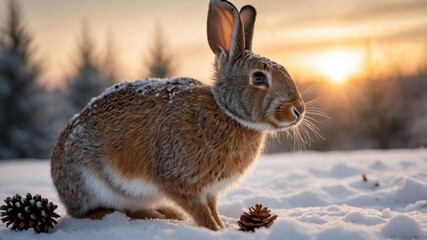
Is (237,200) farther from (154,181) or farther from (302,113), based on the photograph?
(302,113)

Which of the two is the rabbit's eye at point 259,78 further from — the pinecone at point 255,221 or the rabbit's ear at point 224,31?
the pinecone at point 255,221

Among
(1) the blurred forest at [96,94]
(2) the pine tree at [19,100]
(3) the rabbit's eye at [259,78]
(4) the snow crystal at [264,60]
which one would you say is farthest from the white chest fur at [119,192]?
(2) the pine tree at [19,100]

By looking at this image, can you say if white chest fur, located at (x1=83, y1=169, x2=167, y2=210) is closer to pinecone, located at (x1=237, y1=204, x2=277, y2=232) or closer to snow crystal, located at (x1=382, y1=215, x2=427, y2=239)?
pinecone, located at (x1=237, y1=204, x2=277, y2=232)

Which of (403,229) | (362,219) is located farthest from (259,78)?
(403,229)

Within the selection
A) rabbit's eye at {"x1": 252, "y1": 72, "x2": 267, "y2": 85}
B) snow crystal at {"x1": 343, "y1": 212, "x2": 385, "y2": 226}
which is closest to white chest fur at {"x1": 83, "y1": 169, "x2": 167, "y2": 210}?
rabbit's eye at {"x1": 252, "y1": 72, "x2": 267, "y2": 85}

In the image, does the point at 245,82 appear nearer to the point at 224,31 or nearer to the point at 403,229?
the point at 224,31
